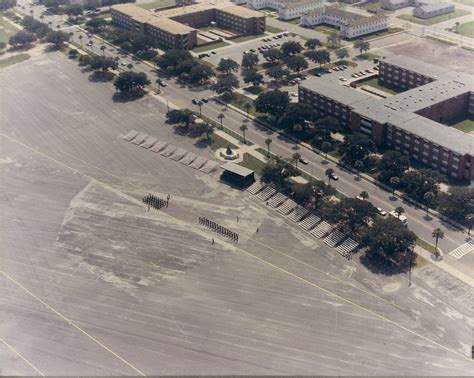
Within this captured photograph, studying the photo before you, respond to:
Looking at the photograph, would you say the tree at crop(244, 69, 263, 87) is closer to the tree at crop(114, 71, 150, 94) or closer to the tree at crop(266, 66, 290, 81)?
the tree at crop(266, 66, 290, 81)

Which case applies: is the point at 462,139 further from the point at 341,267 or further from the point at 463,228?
the point at 341,267

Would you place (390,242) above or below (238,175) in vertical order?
above

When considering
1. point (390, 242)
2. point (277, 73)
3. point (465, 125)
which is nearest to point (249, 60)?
point (277, 73)

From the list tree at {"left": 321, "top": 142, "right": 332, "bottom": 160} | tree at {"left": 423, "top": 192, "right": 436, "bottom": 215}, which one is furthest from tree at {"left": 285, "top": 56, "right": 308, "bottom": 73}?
tree at {"left": 423, "top": 192, "right": 436, "bottom": 215}

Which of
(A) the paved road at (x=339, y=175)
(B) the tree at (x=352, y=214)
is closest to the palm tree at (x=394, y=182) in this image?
(A) the paved road at (x=339, y=175)

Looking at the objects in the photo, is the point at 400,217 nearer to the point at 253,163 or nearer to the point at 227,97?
the point at 253,163

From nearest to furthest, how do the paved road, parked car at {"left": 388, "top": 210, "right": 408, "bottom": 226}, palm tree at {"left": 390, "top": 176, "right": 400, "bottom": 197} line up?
the paved road → parked car at {"left": 388, "top": 210, "right": 408, "bottom": 226} → palm tree at {"left": 390, "top": 176, "right": 400, "bottom": 197}
